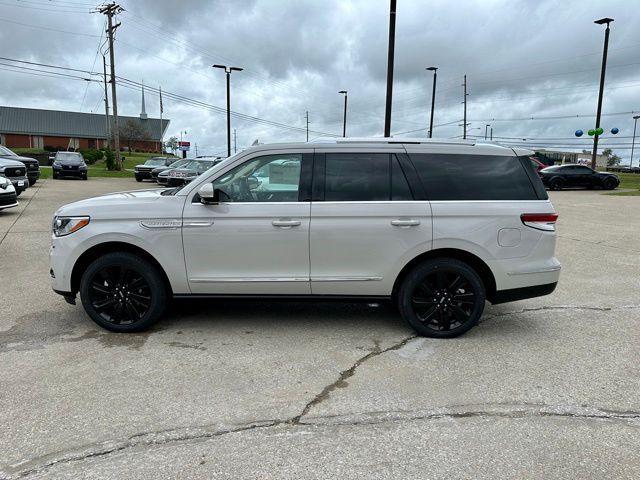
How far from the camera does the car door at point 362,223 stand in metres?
4.61

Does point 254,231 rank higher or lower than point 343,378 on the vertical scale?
higher

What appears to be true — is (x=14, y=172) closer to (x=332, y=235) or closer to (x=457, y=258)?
(x=332, y=235)

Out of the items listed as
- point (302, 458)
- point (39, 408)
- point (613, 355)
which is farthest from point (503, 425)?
point (39, 408)

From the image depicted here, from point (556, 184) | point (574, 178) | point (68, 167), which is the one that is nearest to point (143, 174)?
point (68, 167)

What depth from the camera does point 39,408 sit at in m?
3.37

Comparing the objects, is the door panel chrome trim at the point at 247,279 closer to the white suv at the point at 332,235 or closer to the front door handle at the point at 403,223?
the white suv at the point at 332,235

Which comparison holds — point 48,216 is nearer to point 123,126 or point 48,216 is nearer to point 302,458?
point 302,458

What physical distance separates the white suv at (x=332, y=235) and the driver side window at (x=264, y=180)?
11mm

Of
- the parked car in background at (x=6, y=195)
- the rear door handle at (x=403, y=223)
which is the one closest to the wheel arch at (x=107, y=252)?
the rear door handle at (x=403, y=223)

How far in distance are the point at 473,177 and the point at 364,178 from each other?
1.05m

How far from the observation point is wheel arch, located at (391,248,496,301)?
4.73 m

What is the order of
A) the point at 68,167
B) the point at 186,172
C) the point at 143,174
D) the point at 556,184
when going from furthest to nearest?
the point at 143,174
the point at 68,167
the point at 556,184
the point at 186,172

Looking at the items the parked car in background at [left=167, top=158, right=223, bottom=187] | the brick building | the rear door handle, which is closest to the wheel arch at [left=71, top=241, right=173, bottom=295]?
the rear door handle

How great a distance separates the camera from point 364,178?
470cm
